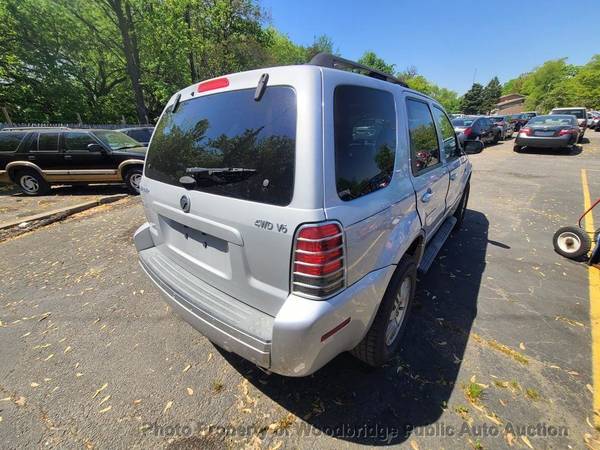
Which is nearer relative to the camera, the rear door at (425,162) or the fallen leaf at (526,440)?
the fallen leaf at (526,440)

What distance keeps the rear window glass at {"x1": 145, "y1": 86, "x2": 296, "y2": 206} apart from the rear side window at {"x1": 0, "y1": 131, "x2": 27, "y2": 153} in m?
8.50

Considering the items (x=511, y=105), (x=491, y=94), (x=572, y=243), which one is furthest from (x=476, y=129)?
(x=511, y=105)

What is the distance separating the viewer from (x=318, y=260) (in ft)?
4.75

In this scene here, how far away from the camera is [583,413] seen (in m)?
1.90

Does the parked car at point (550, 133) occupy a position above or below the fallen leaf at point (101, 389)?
above

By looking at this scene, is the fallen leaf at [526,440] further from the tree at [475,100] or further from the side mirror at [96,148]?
the tree at [475,100]

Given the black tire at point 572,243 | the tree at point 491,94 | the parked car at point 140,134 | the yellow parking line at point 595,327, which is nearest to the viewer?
the yellow parking line at point 595,327

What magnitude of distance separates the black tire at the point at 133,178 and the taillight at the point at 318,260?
758cm

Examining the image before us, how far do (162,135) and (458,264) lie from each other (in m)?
3.82

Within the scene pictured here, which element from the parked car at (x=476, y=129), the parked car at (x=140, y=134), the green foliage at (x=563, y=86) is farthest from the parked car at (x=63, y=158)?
the green foliage at (x=563, y=86)

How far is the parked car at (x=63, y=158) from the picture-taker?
297 inches

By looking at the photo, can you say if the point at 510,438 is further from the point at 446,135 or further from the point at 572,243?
the point at 572,243

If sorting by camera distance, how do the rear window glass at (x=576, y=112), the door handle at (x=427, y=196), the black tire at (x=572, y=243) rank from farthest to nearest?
the rear window glass at (x=576, y=112), the black tire at (x=572, y=243), the door handle at (x=427, y=196)

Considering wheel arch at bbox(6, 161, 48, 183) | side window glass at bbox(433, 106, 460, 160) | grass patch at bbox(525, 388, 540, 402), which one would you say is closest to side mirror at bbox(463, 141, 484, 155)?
side window glass at bbox(433, 106, 460, 160)
